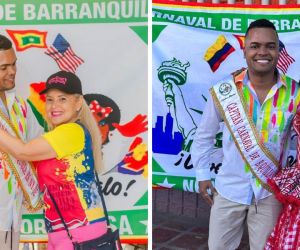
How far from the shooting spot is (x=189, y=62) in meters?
4.02

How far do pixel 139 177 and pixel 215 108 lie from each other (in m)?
0.63

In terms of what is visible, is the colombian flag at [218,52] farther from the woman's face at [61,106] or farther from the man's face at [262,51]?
the woman's face at [61,106]

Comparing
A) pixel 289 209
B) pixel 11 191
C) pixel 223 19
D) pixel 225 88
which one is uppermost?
pixel 223 19

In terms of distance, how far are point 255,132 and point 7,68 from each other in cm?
140

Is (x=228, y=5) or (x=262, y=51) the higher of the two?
(x=228, y=5)

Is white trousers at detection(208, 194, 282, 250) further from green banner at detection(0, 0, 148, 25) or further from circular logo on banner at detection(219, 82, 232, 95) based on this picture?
green banner at detection(0, 0, 148, 25)

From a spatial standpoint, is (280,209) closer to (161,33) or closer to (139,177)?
(139,177)

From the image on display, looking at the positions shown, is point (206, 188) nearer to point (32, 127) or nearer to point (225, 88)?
point (225, 88)

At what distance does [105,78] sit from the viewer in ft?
9.26

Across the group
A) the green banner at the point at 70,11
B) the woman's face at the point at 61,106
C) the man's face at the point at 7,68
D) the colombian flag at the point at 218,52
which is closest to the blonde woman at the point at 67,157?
the woman's face at the point at 61,106

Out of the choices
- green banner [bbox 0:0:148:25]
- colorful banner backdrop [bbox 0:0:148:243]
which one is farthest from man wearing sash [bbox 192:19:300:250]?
green banner [bbox 0:0:148:25]

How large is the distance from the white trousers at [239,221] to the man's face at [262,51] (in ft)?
2.40

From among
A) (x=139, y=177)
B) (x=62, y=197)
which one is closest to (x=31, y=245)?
(x=62, y=197)

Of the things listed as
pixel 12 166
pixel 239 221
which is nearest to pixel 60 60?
pixel 12 166
